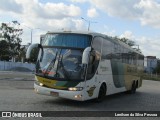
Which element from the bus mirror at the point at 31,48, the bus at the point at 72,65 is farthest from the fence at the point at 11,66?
the bus mirror at the point at 31,48

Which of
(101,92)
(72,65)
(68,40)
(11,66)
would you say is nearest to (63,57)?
(72,65)

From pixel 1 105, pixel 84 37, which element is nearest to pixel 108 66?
pixel 84 37

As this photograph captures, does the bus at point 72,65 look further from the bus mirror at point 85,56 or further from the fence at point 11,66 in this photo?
the fence at point 11,66

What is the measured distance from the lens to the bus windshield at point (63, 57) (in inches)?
607

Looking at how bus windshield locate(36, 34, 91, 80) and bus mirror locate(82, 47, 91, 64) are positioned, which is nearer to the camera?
bus mirror locate(82, 47, 91, 64)

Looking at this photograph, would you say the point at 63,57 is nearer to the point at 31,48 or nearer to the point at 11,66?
the point at 31,48

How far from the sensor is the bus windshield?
50.6 ft

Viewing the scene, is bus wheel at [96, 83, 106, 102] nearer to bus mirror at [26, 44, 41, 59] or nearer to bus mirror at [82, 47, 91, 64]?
bus mirror at [82, 47, 91, 64]

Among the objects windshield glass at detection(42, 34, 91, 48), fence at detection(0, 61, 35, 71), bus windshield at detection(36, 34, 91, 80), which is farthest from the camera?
fence at detection(0, 61, 35, 71)

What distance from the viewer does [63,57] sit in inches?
616

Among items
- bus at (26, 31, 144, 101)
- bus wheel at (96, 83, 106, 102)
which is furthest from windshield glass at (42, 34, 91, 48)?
bus wheel at (96, 83, 106, 102)

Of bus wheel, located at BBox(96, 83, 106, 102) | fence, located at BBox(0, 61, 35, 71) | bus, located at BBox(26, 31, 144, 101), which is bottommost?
fence, located at BBox(0, 61, 35, 71)

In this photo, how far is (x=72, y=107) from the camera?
15.2 m

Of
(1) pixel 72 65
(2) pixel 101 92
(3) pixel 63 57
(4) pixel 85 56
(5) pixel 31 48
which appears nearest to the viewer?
(4) pixel 85 56
